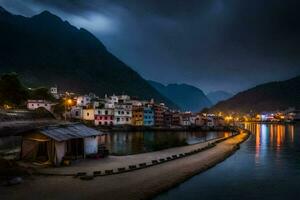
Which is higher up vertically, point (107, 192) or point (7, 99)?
point (7, 99)

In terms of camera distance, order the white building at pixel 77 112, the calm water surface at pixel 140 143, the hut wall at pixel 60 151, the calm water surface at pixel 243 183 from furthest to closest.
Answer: the white building at pixel 77 112 → the calm water surface at pixel 140 143 → the hut wall at pixel 60 151 → the calm water surface at pixel 243 183

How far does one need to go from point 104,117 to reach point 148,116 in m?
20.3

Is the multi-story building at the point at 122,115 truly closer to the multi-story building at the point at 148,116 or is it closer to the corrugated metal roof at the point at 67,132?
the multi-story building at the point at 148,116

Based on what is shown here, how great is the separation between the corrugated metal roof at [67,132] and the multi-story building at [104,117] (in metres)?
81.9

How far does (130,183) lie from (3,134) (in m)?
11.2

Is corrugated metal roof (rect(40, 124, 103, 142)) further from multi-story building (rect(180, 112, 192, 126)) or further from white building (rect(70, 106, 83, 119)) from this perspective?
multi-story building (rect(180, 112, 192, 126))

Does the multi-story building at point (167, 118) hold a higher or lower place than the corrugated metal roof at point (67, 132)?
lower

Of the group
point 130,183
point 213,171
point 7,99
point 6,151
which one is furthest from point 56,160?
point 7,99

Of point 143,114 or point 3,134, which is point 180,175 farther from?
point 143,114

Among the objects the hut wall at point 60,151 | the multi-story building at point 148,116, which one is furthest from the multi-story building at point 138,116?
the hut wall at point 60,151

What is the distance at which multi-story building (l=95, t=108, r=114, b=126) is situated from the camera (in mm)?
115375

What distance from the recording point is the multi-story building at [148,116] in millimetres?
128825

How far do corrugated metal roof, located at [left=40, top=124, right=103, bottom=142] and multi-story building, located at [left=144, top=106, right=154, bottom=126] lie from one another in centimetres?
9481

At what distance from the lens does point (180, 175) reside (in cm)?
2730
